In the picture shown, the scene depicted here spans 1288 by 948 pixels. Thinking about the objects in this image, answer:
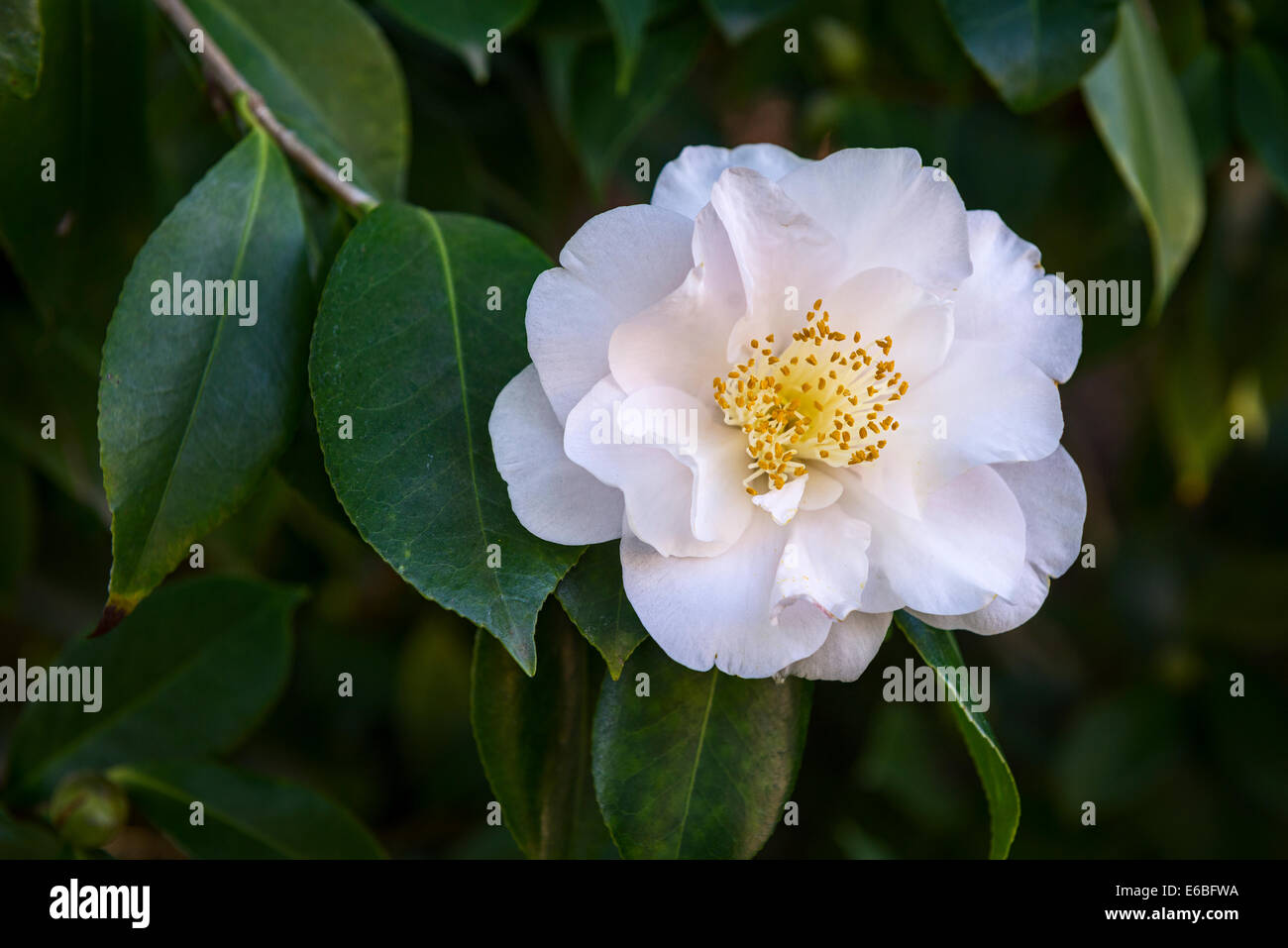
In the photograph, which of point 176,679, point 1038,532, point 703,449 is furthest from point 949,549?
point 176,679

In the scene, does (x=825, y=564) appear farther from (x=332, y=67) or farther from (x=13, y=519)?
(x=13, y=519)

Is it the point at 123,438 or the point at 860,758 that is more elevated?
the point at 123,438

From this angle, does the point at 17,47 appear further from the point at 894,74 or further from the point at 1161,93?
the point at 894,74

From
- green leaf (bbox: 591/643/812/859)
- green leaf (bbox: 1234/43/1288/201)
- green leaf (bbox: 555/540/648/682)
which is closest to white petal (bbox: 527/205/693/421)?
green leaf (bbox: 555/540/648/682)

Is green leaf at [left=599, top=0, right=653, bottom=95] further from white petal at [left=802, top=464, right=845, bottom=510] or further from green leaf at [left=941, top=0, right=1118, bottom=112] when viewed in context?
white petal at [left=802, top=464, right=845, bottom=510]

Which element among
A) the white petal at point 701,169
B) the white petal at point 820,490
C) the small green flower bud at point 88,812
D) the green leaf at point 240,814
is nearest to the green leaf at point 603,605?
the white petal at point 820,490
